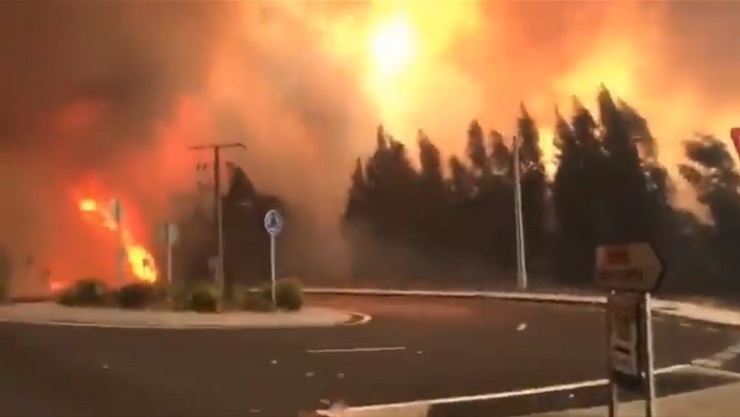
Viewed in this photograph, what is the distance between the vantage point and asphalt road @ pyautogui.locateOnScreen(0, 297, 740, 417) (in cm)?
645

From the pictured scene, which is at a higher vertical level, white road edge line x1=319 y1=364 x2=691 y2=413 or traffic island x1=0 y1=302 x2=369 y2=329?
traffic island x1=0 y1=302 x2=369 y2=329

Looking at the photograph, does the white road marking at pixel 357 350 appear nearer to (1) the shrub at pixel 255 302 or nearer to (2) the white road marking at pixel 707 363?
(1) the shrub at pixel 255 302

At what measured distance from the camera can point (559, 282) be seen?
966 cm

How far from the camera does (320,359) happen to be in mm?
7707

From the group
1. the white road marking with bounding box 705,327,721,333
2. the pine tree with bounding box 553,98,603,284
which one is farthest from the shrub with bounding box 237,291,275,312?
the white road marking with bounding box 705,327,721,333

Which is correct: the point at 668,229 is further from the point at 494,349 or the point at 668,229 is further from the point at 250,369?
the point at 250,369

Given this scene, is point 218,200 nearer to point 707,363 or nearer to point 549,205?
point 549,205

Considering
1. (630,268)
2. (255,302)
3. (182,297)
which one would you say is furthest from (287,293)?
(630,268)

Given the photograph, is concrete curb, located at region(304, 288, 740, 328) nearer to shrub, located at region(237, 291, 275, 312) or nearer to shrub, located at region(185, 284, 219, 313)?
shrub, located at region(237, 291, 275, 312)

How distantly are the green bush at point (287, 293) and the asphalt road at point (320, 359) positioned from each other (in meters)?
0.27

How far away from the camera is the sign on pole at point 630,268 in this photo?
15.9 feet

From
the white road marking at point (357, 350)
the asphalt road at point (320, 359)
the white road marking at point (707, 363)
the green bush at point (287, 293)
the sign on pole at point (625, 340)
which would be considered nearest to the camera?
the sign on pole at point (625, 340)

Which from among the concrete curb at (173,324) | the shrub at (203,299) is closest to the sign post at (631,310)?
the concrete curb at (173,324)

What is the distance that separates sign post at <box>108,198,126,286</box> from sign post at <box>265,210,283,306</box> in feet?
4.32
